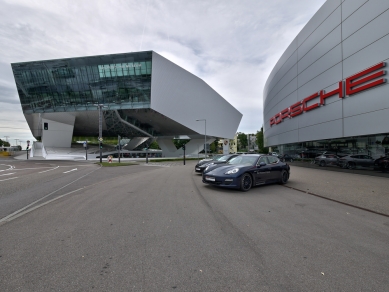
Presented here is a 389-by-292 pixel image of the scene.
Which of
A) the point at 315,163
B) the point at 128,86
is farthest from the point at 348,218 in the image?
the point at 128,86

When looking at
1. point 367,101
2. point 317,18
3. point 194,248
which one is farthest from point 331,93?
point 194,248

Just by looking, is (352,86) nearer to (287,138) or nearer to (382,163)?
(382,163)

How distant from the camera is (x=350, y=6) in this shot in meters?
15.1

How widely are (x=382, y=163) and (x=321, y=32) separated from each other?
426 inches

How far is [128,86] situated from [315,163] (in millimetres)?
33508

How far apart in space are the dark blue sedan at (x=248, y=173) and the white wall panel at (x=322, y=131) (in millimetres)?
8497

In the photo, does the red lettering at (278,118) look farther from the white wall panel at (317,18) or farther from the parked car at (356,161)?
the parked car at (356,161)

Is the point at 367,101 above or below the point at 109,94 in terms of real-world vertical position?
below

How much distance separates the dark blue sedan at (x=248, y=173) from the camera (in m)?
8.50

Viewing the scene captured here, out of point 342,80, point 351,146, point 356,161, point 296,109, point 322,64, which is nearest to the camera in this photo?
point 356,161

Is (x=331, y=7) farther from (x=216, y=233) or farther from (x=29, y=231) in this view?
(x=29, y=231)

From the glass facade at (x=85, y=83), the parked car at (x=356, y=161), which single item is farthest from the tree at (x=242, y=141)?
the parked car at (x=356, y=161)

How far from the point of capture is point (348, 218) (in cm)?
538

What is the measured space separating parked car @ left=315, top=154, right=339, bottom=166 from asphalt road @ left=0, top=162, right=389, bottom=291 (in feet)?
42.8
